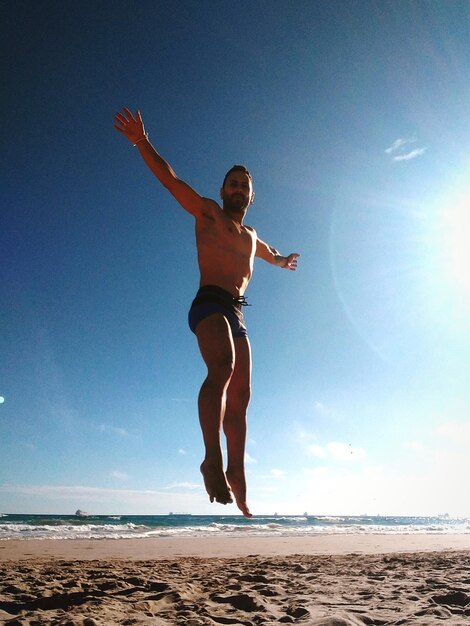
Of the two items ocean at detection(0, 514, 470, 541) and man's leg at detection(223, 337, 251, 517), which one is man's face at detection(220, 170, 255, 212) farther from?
ocean at detection(0, 514, 470, 541)

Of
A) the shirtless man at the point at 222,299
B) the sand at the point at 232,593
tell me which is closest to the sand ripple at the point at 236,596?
the sand at the point at 232,593

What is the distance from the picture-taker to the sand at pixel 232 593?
458cm

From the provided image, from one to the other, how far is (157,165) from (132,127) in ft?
1.32

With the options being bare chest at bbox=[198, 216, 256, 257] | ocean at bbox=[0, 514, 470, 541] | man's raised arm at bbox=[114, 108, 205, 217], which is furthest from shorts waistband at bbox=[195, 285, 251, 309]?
ocean at bbox=[0, 514, 470, 541]

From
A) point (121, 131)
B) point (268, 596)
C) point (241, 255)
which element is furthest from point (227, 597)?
point (121, 131)

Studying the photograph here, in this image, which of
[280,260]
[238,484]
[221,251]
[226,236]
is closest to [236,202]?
[226,236]

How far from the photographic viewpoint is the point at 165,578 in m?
7.64

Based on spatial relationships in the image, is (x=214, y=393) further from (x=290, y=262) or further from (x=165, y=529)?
(x=165, y=529)

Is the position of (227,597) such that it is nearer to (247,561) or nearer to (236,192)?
(236,192)

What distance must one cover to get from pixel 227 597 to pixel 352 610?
1708 millimetres

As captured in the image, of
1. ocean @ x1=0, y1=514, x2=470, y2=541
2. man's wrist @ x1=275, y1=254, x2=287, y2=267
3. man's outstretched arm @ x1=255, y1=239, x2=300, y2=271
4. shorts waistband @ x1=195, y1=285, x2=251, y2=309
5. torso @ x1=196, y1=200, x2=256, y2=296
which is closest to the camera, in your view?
shorts waistband @ x1=195, y1=285, x2=251, y2=309

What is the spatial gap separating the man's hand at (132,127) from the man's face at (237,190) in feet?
2.51

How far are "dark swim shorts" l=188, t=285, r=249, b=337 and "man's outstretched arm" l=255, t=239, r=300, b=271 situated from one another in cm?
113

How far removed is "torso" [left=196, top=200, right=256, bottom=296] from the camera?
11.0ft
